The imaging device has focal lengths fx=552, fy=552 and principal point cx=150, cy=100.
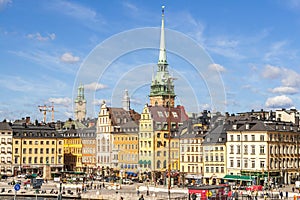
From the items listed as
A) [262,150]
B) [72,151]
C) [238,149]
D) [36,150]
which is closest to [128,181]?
[238,149]

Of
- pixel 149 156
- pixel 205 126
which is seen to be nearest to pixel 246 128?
pixel 205 126

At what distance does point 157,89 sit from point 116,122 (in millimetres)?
19144

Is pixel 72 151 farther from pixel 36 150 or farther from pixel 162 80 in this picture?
pixel 162 80

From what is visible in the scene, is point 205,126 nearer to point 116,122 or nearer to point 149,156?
point 149,156

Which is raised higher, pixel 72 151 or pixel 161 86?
pixel 161 86

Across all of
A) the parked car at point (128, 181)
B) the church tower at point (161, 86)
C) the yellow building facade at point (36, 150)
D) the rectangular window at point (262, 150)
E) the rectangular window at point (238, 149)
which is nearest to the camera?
the rectangular window at point (262, 150)

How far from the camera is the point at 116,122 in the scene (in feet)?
395

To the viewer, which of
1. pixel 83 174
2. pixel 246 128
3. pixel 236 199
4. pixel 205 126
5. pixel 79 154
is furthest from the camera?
pixel 79 154

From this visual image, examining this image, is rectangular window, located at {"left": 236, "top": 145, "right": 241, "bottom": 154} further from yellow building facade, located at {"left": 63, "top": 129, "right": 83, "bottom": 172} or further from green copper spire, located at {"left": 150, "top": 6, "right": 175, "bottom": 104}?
yellow building facade, located at {"left": 63, "top": 129, "right": 83, "bottom": 172}

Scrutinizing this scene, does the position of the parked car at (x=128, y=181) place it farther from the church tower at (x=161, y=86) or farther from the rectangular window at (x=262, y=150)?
the church tower at (x=161, y=86)

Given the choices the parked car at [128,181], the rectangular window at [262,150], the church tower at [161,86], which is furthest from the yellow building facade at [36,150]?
the rectangular window at [262,150]

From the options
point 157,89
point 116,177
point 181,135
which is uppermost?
point 157,89

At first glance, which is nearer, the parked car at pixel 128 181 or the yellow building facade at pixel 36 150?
the parked car at pixel 128 181

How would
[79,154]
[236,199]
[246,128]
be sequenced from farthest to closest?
[79,154], [246,128], [236,199]
